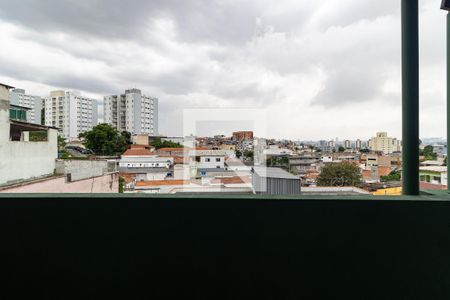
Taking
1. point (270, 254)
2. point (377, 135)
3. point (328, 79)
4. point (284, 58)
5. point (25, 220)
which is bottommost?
point (270, 254)

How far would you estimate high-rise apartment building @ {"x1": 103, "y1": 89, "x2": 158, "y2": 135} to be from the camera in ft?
4.17

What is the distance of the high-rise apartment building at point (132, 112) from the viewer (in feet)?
4.17

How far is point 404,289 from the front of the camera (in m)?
0.89

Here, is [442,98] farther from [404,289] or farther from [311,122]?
[404,289]

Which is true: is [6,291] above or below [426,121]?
below

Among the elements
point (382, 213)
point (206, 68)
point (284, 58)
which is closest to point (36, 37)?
point (206, 68)

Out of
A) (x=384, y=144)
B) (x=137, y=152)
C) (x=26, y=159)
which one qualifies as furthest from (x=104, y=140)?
(x=384, y=144)

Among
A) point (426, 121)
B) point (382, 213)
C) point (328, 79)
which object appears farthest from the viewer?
point (328, 79)

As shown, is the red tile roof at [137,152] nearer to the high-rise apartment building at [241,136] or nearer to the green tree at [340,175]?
the high-rise apartment building at [241,136]

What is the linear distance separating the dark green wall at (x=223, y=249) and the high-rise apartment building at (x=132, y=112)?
47cm

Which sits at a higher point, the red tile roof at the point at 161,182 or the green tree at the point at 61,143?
the green tree at the point at 61,143

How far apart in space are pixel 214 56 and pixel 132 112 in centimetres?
56

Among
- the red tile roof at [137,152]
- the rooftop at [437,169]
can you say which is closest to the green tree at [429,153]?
the rooftop at [437,169]

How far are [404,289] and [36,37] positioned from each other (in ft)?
6.84
